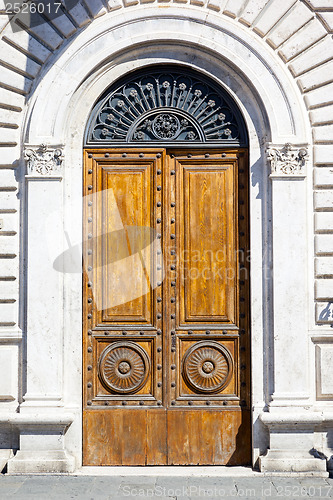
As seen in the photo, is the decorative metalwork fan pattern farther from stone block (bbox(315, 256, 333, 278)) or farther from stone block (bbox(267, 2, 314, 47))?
stone block (bbox(315, 256, 333, 278))

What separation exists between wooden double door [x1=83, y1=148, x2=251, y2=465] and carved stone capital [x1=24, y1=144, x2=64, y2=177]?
414 mm

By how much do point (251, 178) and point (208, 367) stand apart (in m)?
2.27

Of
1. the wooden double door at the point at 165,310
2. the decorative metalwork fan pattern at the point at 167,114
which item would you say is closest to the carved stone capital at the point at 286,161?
the wooden double door at the point at 165,310

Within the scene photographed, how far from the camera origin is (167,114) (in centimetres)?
800

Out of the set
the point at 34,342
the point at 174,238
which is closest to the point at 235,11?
the point at 174,238

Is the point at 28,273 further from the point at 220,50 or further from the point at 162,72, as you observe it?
the point at 220,50

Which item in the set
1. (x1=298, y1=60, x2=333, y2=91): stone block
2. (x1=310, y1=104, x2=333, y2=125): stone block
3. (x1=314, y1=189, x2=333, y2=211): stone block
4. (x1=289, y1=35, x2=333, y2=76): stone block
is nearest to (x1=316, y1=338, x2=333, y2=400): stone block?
(x1=314, y1=189, x2=333, y2=211): stone block

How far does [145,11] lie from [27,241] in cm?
301

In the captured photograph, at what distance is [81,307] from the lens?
25.6 feet

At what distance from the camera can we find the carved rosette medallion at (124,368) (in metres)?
7.83

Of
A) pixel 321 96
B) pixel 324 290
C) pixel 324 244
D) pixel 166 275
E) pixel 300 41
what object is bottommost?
pixel 324 290

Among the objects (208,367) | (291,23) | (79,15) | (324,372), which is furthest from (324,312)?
(79,15)

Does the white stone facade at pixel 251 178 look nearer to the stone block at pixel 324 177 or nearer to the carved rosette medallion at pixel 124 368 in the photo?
the stone block at pixel 324 177

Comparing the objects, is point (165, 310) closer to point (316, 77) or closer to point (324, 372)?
point (324, 372)
